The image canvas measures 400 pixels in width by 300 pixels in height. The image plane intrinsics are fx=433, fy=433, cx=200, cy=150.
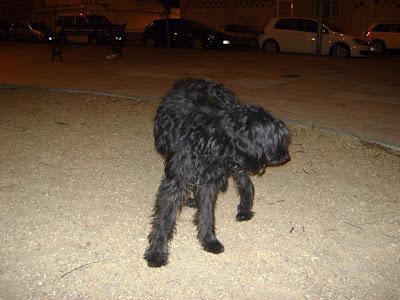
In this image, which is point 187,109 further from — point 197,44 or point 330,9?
point 330,9

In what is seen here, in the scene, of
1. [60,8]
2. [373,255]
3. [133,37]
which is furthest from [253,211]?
[60,8]

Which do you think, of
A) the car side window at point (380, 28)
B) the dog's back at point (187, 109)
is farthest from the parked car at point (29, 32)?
the dog's back at point (187, 109)

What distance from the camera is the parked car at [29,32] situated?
98.0 feet

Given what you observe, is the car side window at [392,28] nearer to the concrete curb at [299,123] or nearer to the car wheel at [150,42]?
the car wheel at [150,42]

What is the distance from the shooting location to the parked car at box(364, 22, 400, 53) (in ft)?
73.0

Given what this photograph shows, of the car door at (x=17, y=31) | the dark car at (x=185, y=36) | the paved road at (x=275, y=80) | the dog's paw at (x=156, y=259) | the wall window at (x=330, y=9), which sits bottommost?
the dog's paw at (x=156, y=259)

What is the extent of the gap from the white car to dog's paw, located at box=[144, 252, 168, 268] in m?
17.8

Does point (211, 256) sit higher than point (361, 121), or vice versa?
point (361, 121)

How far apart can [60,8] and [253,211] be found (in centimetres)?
4315

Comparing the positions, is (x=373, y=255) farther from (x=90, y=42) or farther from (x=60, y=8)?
(x=60, y=8)

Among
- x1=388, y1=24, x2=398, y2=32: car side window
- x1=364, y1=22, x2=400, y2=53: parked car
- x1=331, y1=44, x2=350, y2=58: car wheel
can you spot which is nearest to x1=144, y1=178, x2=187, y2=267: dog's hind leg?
x1=331, y1=44, x2=350, y2=58: car wheel

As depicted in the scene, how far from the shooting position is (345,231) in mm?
4000

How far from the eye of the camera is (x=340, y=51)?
19.5 metres

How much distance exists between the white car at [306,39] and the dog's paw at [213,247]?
17.4m
